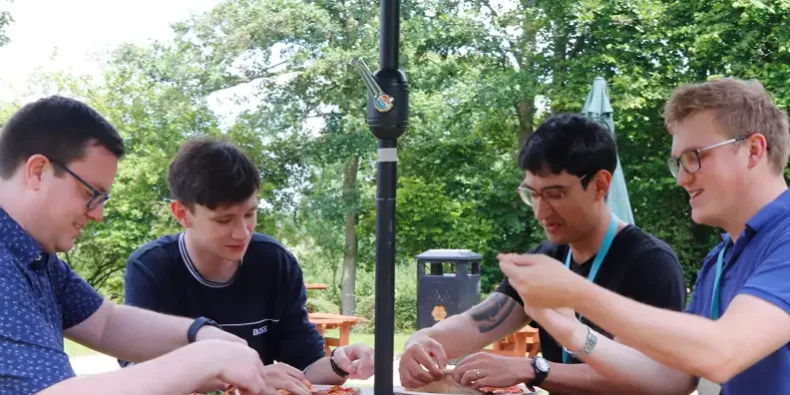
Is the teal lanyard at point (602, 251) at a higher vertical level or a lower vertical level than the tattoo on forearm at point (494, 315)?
higher

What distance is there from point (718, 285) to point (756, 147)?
14.5 inches

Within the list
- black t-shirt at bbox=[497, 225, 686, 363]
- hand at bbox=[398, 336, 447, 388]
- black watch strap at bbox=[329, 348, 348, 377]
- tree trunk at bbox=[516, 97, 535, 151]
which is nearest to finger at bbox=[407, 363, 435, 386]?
hand at bbox=[398, 336, 447, 388]

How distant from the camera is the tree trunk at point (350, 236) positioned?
52.7 ft

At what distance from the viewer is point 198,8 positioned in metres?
17.0

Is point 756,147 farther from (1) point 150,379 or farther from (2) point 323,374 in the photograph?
(2) point 323,374

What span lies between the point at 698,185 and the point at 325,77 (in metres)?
14.7

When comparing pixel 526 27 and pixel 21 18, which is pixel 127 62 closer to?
pixel 21 18

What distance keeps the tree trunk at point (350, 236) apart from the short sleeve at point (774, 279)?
14.3m

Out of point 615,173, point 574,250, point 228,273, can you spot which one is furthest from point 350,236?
point 574,250

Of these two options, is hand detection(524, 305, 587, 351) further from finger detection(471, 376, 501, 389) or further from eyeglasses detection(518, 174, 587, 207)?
eyeglasses detection(518, 174, 587, 207)

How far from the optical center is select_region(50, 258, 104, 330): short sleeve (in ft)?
7.30

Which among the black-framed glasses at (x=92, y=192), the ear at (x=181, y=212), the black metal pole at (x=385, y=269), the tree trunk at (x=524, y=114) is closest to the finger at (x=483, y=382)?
the black metal pole at (x=385, y=269)

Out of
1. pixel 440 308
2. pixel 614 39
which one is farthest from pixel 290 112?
pixel 440 308

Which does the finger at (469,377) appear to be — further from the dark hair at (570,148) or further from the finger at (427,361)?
the dark hair at (570,148)
